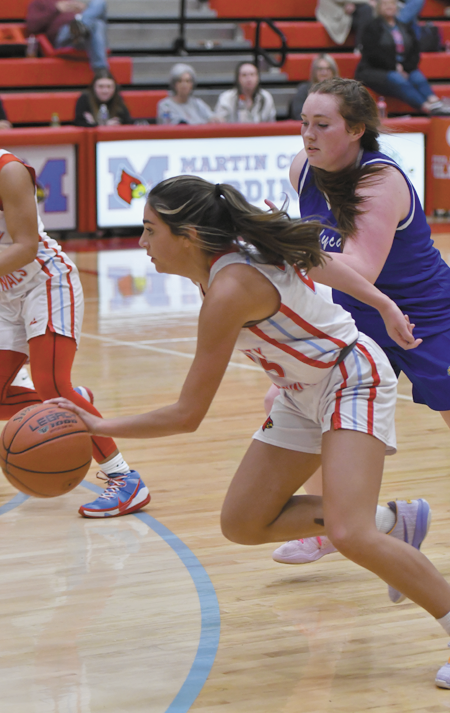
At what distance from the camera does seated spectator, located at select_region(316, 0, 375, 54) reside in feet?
47.5

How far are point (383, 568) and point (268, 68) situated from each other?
13112 mm

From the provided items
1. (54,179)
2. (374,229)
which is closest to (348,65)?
(54,179)

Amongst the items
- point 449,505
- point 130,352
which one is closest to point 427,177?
point 130,352

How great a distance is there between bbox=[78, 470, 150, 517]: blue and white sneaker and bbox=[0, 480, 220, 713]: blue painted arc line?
5 centimetres

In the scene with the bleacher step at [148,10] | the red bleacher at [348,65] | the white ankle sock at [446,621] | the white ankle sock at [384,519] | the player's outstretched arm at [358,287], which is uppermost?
the bleacher step at [148,10]

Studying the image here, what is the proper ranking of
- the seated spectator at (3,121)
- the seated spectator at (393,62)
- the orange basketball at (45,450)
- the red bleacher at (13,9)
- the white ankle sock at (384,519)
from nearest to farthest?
the orange basketball at (45,450) < the white ankle sock at (384,519) < the seated spectator at (3,121) < the seated spectator at (393,62) < the red bleacher at (13,9)

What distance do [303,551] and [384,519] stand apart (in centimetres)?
47

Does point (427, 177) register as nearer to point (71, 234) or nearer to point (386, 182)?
point (71, 234)

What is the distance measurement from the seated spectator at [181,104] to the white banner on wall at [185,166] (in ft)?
2.39

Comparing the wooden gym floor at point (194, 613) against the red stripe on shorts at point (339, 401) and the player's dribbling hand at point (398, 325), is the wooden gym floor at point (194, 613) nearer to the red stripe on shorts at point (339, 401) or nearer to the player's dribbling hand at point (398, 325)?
the red stripe on shorts at point (339, 401)

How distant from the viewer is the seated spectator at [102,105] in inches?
440

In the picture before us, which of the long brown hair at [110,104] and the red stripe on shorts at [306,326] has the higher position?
the red stripe on shorts at [306,326]

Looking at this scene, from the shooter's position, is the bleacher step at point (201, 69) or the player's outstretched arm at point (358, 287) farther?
the bleacher step at point (201, 69)

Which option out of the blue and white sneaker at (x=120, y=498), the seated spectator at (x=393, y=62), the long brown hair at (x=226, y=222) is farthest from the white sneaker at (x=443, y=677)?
the seated spectator at (x=393, y=62)
